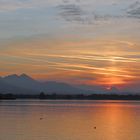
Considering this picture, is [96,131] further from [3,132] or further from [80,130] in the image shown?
[3,132]

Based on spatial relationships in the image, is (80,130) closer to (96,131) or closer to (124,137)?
(96,131)

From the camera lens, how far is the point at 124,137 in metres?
40.5

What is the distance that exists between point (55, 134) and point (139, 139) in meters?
7.96

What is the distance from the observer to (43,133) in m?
42.5

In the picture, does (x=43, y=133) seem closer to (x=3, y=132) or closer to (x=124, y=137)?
Answer: (x=3, y=132)

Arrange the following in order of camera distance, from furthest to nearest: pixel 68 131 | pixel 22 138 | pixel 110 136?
pixel 68 131 → pixel 110 136 → pixel 22 138

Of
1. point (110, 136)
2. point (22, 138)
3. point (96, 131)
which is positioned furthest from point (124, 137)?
point (22, 138)

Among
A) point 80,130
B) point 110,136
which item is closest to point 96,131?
point 80,130

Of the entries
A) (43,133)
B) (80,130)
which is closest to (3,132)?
(43,133)

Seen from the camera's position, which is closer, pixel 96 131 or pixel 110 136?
pixel 110 136

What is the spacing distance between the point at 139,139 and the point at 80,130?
26.2ft

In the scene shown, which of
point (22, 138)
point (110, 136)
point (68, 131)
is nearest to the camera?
point (22, 138)

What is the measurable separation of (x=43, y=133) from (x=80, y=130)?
4.75 meters

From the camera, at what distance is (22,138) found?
38375 millimetres
